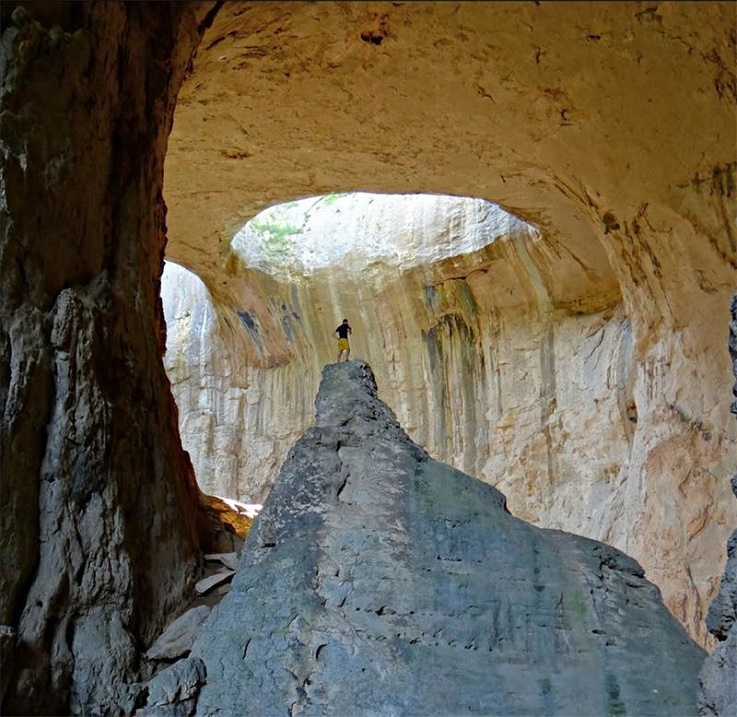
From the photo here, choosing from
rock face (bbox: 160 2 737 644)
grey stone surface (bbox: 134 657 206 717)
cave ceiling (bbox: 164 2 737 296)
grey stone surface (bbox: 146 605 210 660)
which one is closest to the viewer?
grey stone surface (bbox: 134 657 206 717)

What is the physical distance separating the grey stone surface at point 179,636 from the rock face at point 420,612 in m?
0.47

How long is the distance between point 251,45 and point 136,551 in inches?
165

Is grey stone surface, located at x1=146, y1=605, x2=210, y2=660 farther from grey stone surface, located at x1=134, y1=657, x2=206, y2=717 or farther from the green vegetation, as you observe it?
the green vegetation

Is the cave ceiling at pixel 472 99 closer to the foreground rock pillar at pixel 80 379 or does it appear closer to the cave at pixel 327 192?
the cave at pixel 327 192

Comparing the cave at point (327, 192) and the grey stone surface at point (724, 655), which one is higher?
the cave at point (327, 192)

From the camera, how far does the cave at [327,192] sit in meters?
4.35

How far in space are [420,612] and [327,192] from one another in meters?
6.73

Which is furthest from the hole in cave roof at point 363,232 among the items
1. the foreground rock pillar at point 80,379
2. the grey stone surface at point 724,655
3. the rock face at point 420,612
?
the grey stone surface at point 724,655

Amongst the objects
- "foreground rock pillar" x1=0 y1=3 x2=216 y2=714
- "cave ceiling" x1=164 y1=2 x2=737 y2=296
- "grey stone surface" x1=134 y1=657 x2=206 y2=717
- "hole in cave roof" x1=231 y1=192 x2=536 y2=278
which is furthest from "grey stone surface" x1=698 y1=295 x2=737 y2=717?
"hole in cave roof" x1=231 y1=192 x2=536 y2=278

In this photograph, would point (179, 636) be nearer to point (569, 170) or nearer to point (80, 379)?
point (80, 379)

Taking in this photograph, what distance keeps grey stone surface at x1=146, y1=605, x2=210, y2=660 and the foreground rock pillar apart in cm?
10

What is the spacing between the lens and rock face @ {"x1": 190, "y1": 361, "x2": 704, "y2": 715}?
3.79 m

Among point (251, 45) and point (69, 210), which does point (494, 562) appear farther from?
point (251, 45)

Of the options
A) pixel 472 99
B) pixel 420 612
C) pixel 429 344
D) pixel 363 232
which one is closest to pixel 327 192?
pixel 472 99
